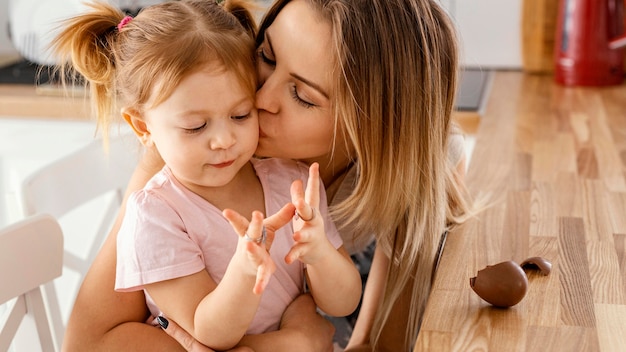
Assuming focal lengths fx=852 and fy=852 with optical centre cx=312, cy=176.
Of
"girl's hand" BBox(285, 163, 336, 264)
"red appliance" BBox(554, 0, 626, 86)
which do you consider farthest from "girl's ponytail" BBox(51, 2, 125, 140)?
"red appliance" BBox(554, 0, 626, 86)

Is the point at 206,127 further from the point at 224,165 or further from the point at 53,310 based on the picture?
the point at 53,310

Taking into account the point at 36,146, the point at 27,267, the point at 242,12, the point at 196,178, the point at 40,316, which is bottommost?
the point at 36,146

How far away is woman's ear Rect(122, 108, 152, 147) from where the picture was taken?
105 centimetres

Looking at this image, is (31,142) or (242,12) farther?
(31,142)

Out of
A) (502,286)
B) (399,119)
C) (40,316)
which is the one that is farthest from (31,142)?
(502,286)

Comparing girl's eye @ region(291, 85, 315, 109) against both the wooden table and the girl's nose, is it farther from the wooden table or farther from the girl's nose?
the wooden table

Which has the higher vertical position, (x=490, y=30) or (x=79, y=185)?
(x=79, y=185)

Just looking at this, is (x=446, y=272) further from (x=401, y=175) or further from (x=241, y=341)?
(x=241, y=341)

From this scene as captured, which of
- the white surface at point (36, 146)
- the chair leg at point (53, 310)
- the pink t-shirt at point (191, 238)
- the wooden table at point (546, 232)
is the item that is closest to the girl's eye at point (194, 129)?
Result: the pink t-shirt at point (191, 238)

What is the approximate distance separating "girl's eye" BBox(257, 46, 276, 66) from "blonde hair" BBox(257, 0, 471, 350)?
0.13 feet

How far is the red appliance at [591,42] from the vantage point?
197 cm

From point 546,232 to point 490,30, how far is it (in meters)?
1.19

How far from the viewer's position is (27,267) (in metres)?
1.15

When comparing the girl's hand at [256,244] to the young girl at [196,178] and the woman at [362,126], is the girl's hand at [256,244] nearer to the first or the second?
the young girl at [196,178]
